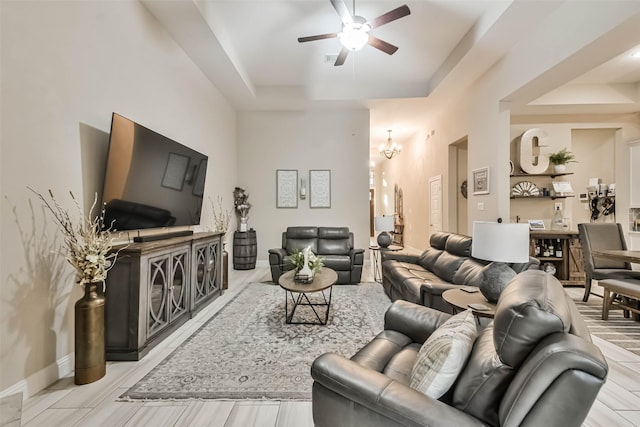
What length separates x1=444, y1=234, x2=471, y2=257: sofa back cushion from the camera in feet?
11.0

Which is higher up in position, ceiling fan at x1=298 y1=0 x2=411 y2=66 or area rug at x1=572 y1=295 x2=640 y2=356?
ceiling fan at x1=298 y1=0 x2=411 y2=66

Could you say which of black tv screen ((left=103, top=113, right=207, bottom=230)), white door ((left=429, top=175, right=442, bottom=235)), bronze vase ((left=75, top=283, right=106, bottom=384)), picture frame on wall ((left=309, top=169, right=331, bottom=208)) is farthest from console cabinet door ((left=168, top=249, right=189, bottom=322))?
white door ((left=429, top=175, right=442, bottom=235))

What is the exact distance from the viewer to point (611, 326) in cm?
291

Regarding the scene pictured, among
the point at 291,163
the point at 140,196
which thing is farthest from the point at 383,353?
the point at 291,163

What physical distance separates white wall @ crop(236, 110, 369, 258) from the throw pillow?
16.5ft

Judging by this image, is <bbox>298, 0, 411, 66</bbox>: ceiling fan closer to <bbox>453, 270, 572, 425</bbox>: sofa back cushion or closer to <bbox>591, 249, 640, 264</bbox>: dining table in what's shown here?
<bbox>453, 270, 572, 425</bbox>: sofa back cushion

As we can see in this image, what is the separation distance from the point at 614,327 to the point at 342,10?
435 cm

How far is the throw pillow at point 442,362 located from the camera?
1065 millimetres

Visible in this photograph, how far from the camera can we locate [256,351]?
7.88ft

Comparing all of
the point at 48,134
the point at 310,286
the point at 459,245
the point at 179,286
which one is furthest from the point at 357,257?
the point at 48,134

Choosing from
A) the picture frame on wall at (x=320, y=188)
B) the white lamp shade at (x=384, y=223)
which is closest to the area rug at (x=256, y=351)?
the white lamp shade at (x=384, y=223)

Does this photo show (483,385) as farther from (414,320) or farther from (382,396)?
(414,320)

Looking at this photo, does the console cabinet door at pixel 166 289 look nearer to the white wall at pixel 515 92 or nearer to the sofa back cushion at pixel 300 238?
the sofa back cushion at pixel 300 238

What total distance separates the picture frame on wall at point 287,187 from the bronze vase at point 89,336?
14.5 ft
